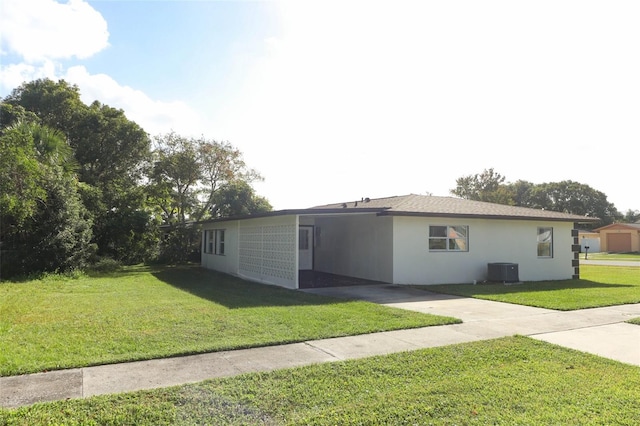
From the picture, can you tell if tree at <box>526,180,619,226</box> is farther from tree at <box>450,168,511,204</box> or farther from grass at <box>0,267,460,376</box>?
grass at <box>0,267,460,376</box>

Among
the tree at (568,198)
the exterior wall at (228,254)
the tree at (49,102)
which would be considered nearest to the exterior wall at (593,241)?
the tree at (568,198)

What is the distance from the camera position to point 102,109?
26781 millimetres

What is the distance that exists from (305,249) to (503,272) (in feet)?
28.4

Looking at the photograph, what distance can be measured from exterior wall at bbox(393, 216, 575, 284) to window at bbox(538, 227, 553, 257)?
0.54 feet

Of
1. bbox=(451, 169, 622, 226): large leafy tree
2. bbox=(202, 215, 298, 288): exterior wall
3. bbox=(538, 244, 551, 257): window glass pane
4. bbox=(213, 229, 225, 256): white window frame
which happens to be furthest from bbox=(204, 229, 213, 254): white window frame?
bbox=(451, 169, 622, 226): large leafy tree

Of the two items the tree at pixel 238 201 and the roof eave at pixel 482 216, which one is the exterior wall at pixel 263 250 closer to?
the roof eave at pixel 482 216

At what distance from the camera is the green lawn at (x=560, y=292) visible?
34.4ft

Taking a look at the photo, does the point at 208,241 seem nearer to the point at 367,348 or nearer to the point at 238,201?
the point at 238,201

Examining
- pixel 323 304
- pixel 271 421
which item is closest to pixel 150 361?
pixel 271 421

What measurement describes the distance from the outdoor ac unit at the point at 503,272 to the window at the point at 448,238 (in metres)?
1.13

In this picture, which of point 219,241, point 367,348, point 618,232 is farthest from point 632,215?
point 367,348

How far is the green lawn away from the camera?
10500 mm

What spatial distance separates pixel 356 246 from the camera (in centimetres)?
1648

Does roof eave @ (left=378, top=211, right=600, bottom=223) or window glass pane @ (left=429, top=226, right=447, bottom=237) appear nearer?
roof eave @ (left=378, top=211, right=600, bottom=223)
